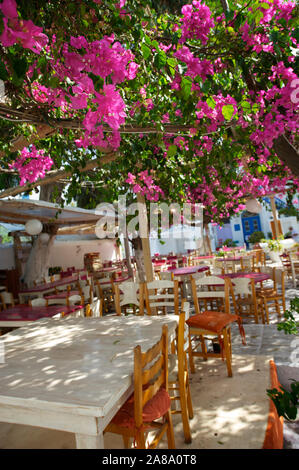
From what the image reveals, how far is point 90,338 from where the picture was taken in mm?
2230

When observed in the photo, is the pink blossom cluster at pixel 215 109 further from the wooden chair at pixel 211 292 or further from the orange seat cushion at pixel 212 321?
the orange seat cushion at pixel 212 321

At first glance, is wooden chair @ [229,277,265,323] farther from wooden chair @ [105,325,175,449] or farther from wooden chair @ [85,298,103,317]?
wooden chair @ [105,325,175,449]

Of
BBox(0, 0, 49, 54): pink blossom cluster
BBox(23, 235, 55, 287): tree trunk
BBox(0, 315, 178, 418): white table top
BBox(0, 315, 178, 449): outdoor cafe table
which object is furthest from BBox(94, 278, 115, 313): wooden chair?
BBox(0, 0, 49, 54): pink blossom cluster

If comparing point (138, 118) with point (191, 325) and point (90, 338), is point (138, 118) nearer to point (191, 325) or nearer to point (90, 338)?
point (90, 338)

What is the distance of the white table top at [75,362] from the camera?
1.34m

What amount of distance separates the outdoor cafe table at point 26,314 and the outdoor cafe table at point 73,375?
858 millimetres

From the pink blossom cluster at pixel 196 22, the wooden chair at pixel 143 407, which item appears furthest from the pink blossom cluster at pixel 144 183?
the wooden chair at pixel 143 407

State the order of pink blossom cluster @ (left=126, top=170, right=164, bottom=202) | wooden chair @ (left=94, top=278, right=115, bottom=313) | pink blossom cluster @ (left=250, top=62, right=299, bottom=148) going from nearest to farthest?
1. pink blossom cluster @ (left=250, top=62, right=299, bottom=148)
2. pink blossom cluster @ (left=126, top=170, right=164, bottom=202)
3. wooden chair @ (left=94, top=278, right=115, bottom=313)

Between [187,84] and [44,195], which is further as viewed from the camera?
[44,195]

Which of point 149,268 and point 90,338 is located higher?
point 149,268

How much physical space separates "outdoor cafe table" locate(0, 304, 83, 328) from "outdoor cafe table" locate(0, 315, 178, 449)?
0.86 metres

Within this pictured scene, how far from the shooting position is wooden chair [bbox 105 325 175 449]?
59.6 inches
